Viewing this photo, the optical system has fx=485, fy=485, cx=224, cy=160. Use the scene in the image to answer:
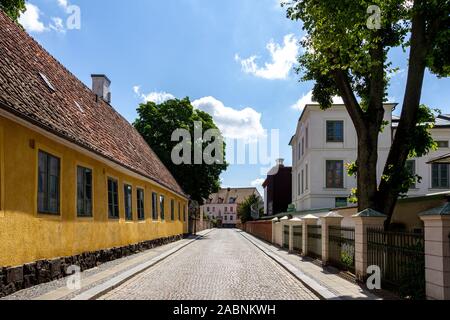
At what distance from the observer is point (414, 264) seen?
8.34 metres

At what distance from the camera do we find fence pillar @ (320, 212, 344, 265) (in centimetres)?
1481

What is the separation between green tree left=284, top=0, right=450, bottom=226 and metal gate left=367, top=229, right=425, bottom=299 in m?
2.35

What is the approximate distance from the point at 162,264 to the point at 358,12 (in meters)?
9.81

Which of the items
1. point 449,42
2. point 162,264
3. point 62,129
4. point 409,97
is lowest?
point 162,264

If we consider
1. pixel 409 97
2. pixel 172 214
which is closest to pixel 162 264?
pixel 409 97

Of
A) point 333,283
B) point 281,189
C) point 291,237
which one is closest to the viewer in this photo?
point 333,283

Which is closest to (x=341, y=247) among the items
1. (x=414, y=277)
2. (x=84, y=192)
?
(x=414, y=277)

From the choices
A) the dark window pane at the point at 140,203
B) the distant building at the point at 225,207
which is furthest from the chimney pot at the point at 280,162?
the distant building at the point at 225,207

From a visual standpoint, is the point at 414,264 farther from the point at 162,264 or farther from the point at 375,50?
the point at 162,264

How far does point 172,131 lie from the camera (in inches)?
1688

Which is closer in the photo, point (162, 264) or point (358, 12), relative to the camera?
point (358, 12)

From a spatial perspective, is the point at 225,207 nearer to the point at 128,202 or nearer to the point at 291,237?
the point at 291,237

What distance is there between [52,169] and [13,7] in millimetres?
11486

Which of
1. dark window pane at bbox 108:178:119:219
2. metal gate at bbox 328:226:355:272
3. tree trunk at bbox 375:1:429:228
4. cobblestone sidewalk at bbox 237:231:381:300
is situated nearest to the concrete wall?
cobblestone sidewalk at bbox 237:231:381:300
